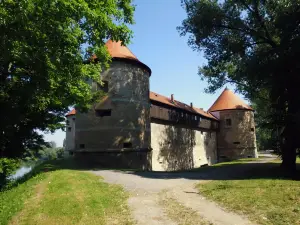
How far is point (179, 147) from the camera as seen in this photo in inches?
1230

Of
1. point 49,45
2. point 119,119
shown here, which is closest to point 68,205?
point 49,45

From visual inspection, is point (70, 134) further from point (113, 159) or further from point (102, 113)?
point (113, 159)

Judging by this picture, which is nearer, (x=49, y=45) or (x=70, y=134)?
(x=49, y=45)

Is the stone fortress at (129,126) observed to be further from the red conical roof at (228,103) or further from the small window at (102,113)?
the red conical roof at (228,103)

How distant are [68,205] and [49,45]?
5.61 m

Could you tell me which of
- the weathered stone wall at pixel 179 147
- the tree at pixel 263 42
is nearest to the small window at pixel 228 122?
the weathered stone wall at pixel 179 147

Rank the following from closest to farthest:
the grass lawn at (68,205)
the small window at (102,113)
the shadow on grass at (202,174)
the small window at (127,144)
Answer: the grass lawn at (68,205) < the shadow on grass at (202,174) < the small window at (127,144) < the small window at (102,113)

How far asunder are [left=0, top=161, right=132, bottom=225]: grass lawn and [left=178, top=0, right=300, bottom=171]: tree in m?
11.8

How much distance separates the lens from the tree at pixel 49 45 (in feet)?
27.2

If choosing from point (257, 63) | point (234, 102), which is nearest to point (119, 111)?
point (257, 63)

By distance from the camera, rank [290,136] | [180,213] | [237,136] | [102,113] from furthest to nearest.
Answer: [237,136], [102,113], [290,136], [180,213]

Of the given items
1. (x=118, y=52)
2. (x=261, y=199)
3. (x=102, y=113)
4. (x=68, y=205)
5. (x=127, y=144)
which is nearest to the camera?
(x=68, y=205)

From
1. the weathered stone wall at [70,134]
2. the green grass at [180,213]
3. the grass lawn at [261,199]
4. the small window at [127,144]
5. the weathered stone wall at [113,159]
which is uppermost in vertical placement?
the weathered stone wall at [70,134]

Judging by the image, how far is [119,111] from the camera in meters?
22.4
